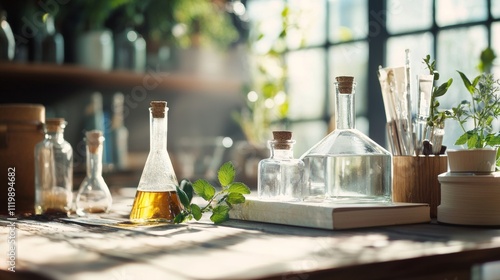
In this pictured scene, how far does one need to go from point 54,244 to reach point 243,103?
11.5 feet

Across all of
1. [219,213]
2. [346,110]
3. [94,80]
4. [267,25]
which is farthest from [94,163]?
[267,25]

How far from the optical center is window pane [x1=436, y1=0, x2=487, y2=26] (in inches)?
116

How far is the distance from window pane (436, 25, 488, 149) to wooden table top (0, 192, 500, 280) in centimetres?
189

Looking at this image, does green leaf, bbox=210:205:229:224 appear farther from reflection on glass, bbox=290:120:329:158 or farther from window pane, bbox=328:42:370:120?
reflection on glass, bbox=290:120:329:158

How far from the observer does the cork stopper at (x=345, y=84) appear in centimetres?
129

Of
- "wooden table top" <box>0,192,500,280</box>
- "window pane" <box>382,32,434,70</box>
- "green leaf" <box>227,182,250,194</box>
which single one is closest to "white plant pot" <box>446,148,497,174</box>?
"wooden table top" <box>0,192,500,280</box>

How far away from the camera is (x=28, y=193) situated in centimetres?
158

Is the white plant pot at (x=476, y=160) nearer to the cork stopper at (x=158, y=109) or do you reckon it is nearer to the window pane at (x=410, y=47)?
the cork stopper at (x=158, y=109)

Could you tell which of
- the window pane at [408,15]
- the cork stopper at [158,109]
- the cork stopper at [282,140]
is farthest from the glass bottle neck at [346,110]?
the window pane at [408,15]

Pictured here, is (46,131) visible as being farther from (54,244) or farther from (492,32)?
(492,32)

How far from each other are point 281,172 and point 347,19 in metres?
2.46

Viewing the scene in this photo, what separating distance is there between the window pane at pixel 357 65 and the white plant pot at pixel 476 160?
89.0 inches

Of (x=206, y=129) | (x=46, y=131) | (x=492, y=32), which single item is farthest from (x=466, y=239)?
(x=206, y=129)

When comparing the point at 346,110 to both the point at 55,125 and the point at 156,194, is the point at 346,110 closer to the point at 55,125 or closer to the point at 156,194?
the point at 156,194
